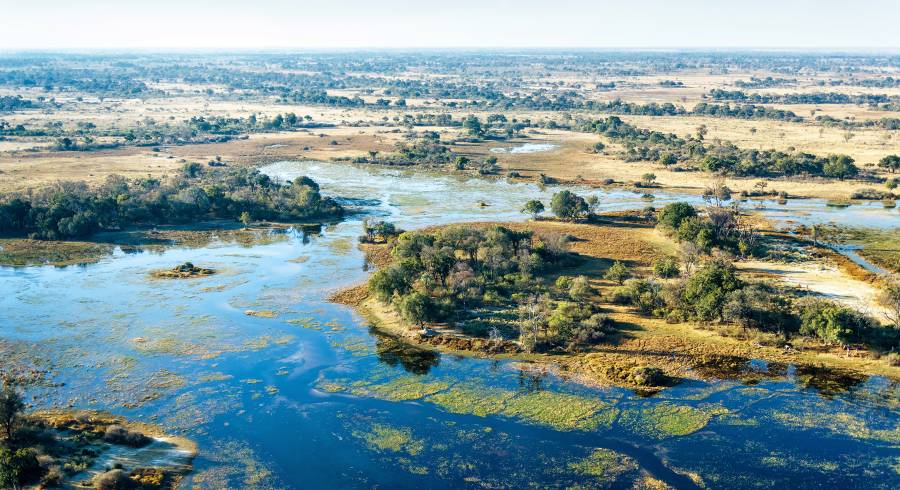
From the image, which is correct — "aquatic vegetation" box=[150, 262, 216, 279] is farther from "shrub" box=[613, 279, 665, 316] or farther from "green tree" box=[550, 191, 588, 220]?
"green tree" box=[550, 191, 588, 220]

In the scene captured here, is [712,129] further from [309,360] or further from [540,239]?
[309,360]

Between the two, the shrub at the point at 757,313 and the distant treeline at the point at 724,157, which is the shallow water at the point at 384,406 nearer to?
the shrub at the point at 757,313

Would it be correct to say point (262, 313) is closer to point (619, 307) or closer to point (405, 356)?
point (405, 356)

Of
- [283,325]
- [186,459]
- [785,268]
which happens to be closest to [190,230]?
[283,325]

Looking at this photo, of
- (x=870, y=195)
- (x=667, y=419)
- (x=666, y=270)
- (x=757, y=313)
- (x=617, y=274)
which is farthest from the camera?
(x=870, y=195)

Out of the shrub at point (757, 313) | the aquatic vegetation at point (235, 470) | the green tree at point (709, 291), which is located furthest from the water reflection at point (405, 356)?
the shrub at point (757, 313)

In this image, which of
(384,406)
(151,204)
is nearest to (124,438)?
(384,406)

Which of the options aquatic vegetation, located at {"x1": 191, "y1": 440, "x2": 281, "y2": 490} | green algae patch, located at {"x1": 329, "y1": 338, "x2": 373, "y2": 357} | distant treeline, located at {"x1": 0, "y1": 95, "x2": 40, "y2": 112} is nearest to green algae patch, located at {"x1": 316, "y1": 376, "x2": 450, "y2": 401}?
green algae patch, located at {"x1": 329, "y1": 338, "x2": 373, "y2": 357}
